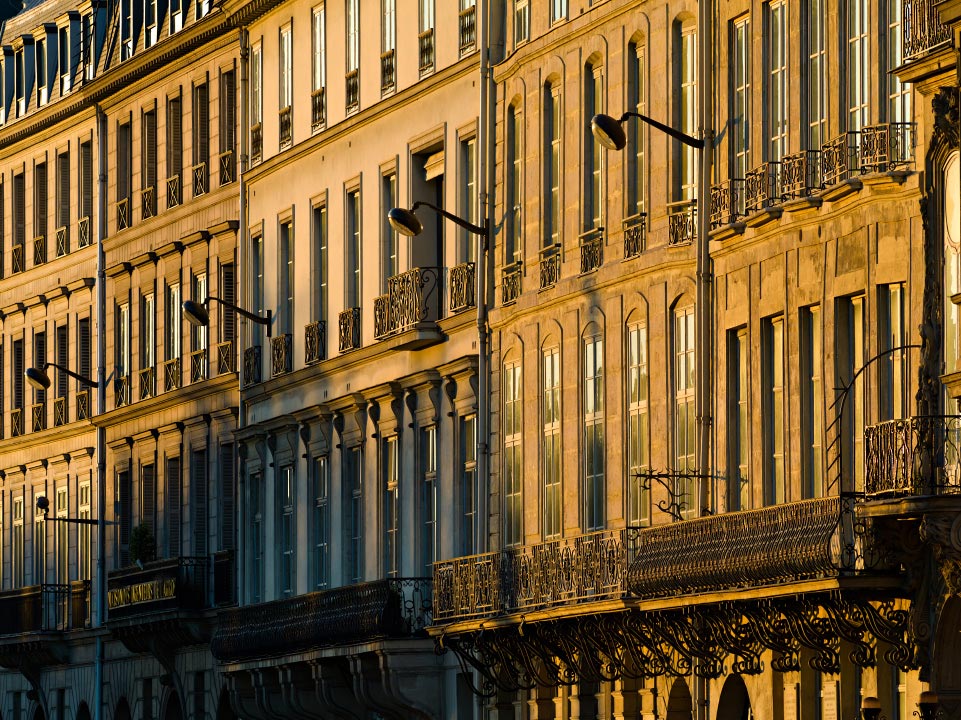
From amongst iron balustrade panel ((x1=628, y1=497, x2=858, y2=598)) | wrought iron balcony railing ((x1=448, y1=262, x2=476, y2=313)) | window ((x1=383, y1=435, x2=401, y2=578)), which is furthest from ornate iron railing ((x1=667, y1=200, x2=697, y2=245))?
window ((x1=383, y1=435, x2=401, y2=578))

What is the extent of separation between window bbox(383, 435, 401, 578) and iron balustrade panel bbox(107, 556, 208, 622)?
31.6ft

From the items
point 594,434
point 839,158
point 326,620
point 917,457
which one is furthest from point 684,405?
point 326,620

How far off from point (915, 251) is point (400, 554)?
66.8 feet

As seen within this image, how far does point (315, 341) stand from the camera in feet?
202

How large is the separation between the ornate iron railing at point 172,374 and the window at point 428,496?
14.2 meters

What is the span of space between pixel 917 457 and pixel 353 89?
26077mm

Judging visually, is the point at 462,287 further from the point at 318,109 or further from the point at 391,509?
→ the point at 318,109

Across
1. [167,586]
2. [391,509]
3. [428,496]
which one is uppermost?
[428,496]

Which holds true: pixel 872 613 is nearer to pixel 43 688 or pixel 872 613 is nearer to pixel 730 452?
pixel 730 452

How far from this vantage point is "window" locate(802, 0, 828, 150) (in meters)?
42.0

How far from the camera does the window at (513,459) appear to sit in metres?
52.5

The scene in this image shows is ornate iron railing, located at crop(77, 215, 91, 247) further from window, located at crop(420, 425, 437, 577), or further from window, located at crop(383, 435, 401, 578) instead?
window, located at crop(420, 425, 437, 577)

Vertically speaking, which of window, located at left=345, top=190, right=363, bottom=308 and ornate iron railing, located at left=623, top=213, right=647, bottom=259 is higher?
window, located at left=345, top=190, right=363, bottom=308

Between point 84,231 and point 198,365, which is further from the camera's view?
point 84,231
